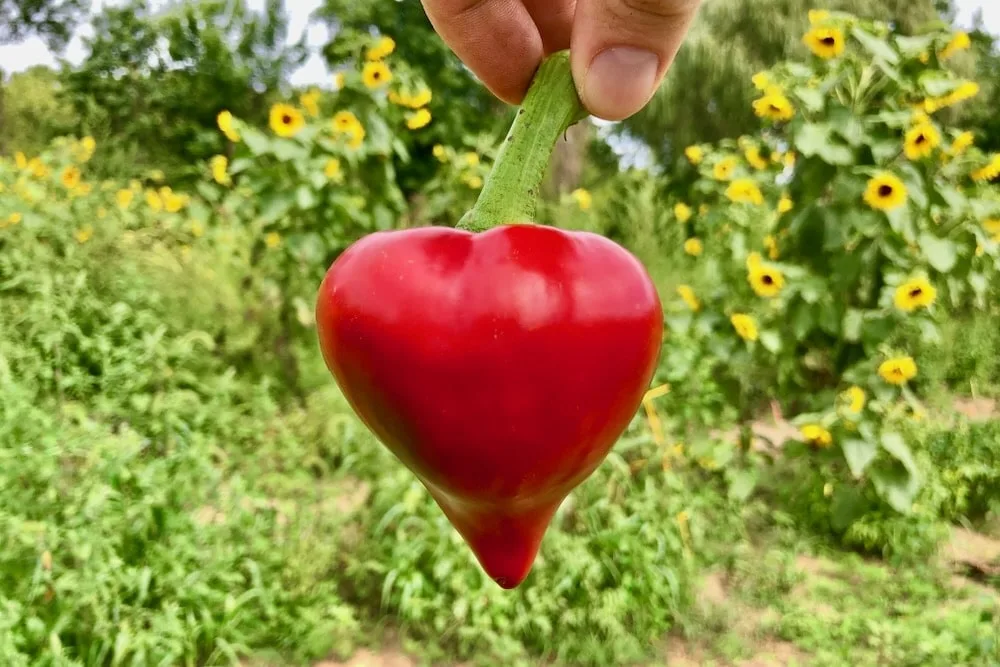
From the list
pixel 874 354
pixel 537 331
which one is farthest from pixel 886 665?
pixel 537 331

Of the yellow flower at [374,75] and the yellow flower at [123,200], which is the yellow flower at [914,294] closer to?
the yellow flower at [374,75]

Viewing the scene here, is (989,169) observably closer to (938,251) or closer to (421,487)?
(938,251)

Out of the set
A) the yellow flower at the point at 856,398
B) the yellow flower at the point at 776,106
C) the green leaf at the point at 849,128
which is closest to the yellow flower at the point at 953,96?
the green leaf at the point at 849,128

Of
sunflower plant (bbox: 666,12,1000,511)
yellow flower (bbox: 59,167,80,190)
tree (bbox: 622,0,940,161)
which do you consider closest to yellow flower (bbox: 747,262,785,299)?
sunflower plant (bbox: 666,12,1000,511)

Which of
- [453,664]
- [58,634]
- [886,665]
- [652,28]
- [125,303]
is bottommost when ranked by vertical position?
[886,665]

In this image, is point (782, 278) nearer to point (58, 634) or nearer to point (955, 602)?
point (955, 602)

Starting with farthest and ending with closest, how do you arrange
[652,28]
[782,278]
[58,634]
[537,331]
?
[782,278], [58,634], [652,28], [537,331]
